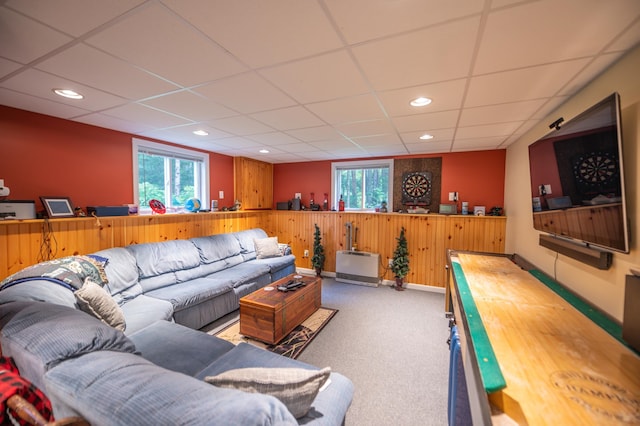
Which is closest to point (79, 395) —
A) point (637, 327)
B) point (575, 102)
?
point (637, 327)

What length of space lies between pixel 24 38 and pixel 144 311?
6.76 ft

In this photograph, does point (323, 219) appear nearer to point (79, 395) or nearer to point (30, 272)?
point (30, 272)

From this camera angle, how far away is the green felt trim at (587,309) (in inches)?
49.3

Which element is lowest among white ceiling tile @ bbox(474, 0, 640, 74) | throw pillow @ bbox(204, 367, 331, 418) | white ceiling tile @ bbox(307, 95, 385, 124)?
throw pillow @ bbox(204, 367, 331, 418)

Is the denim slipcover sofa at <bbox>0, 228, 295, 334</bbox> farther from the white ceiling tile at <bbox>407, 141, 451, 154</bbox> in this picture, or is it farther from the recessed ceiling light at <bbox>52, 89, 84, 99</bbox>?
the white ceiling tile at <bbox>407, 141, 451, 154</bbox>

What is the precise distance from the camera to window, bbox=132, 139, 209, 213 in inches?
133

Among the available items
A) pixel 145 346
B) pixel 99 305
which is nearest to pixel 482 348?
pixel 145 346

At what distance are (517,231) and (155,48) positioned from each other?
411 centimetres

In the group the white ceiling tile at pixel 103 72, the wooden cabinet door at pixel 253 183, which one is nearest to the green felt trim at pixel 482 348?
the white ceiling tile at pixel 103 72

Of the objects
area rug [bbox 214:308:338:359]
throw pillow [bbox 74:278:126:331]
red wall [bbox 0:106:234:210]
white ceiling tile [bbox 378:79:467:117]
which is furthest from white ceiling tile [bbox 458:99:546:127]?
red wall [bbox 0:106:234:210]

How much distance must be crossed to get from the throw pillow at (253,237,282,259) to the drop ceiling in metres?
2.38

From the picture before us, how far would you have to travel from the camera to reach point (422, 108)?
221 cm

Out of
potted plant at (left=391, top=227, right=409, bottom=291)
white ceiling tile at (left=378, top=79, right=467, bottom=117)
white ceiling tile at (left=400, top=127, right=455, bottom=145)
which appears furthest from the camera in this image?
potted plant at (left=391, top=227, right=409, bottom=291)

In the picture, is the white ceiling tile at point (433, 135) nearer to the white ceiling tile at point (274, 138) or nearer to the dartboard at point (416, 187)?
the dartboard at point (416, 187)
